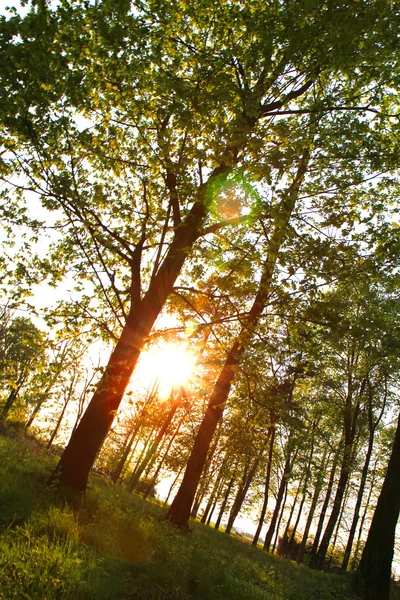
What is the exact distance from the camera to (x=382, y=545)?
372 inches

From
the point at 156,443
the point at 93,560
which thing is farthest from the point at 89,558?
the point at 156,443

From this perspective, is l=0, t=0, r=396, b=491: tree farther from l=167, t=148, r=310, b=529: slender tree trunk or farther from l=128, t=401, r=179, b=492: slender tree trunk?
l=128, t=401, r=179, b=492: slender tree trunk

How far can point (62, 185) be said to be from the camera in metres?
6.56

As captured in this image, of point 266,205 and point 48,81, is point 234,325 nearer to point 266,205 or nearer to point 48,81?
point 266,205

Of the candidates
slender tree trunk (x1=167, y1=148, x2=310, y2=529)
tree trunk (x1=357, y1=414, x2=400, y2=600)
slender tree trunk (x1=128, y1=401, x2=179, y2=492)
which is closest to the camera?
tree trunk (x1=357, y1=414, x2=400, y2=600)

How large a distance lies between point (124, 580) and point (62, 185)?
5961mm

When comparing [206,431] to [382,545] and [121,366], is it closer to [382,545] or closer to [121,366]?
[121,366]

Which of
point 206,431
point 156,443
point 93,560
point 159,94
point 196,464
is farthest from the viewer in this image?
point 156,443

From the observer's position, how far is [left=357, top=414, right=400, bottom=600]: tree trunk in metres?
9.13

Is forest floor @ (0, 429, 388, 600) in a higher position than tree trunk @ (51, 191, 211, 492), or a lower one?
lower

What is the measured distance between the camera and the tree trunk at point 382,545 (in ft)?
30.0

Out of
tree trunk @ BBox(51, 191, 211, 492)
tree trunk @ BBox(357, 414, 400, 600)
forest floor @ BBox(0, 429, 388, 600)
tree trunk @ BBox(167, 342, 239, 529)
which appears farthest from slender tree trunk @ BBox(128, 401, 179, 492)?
forest floor @ BBox(0, 429, 388, 600)

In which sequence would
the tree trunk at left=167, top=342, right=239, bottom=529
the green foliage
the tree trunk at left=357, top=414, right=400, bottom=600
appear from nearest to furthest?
the green foliage, the tree trunk at left=357, top=414, right=400, bottom=600, the tree trunk at left=167, top=342, right=239, bottom=529

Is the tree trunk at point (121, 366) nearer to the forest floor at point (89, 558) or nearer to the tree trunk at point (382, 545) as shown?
the forest floor at point (89, 558)
